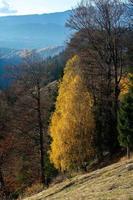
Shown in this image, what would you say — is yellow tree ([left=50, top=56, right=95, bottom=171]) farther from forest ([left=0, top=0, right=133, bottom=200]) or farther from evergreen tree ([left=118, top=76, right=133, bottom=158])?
evergreen tree ([left=118, top=76, right=133, bottom=158])

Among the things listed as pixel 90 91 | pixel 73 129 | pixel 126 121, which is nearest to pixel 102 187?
pixel 126 121

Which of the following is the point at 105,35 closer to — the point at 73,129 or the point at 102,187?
the point at 73,129

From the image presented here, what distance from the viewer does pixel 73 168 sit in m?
42.5

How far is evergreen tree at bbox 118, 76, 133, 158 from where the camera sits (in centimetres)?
3762

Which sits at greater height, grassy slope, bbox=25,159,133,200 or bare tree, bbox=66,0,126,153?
bare tree, bbox=66,0,126,153

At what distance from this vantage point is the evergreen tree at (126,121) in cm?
3762

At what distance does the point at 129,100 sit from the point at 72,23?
10326 mm

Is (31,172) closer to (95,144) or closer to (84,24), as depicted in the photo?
(95,144)

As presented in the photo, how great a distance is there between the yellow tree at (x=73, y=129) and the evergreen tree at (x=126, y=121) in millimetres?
4772

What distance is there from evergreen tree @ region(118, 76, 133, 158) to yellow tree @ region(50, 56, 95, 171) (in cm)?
477

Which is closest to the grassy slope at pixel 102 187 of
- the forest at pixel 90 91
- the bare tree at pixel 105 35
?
the forest at pixel 90 91

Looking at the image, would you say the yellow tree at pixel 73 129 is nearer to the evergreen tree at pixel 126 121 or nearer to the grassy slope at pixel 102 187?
the evergreen tree at pixel 126 121

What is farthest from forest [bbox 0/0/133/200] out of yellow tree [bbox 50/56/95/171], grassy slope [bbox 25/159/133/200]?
grassy slope [bbox 25/159/133/200]

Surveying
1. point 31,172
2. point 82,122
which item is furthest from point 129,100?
point 31,172
